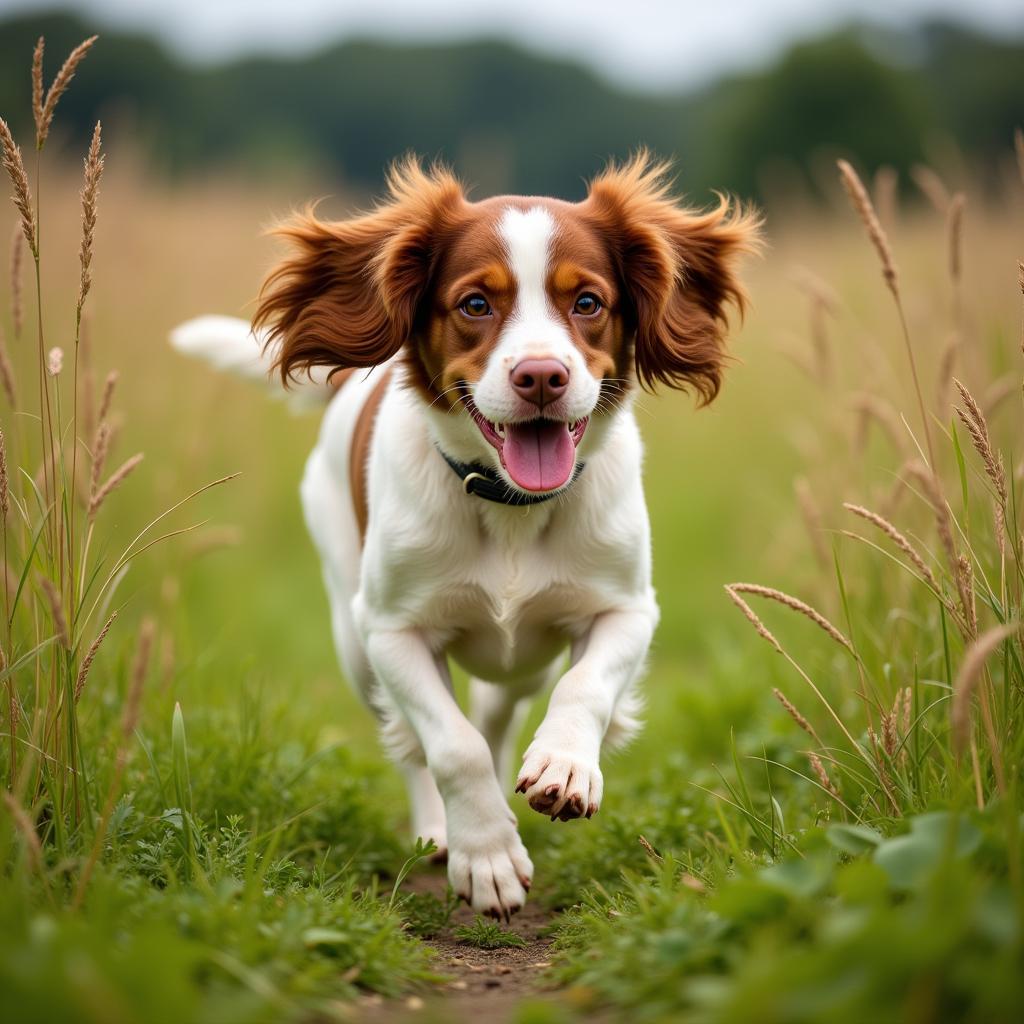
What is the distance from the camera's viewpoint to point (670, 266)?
9.86 feet

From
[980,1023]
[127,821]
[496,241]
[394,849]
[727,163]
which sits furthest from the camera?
[727,163]

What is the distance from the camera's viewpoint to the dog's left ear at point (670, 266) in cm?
302

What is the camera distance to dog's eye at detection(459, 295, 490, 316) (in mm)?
2811

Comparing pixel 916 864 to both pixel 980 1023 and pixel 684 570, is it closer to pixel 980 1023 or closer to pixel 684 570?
pixel 980 1023

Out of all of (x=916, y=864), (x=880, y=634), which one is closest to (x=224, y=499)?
(x=880, y=634)

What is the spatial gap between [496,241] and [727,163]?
98.4 ft

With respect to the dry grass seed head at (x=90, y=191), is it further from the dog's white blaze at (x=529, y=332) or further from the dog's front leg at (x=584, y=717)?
the dog's front leg at (x=584, y=717)

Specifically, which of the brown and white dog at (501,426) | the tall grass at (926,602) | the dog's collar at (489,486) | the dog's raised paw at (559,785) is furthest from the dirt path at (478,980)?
the dog's collar at (489,486)

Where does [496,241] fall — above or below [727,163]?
below

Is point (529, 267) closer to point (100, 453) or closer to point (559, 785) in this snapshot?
point (100, 453)

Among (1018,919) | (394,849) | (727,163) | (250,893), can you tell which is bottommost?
(394,849)

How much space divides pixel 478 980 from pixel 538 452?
1121 millimetres

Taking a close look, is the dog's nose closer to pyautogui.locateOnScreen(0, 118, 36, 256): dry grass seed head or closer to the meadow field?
the meadow field

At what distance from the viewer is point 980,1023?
1.51 metres
